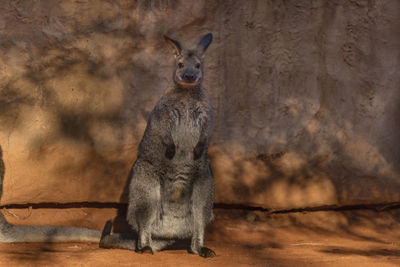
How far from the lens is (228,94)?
6.16 meters

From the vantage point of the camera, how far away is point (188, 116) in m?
5.08

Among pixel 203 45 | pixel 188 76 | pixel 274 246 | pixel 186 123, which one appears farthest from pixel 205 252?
pixel 203 45

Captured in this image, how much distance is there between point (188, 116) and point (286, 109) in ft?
5.48

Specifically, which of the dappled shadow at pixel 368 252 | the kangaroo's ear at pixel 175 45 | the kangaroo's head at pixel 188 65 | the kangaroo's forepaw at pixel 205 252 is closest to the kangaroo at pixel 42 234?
the kangaroo's forepaw at pixel 205 252

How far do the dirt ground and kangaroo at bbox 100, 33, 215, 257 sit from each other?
0.21 meters

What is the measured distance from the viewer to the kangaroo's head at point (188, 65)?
4.98m

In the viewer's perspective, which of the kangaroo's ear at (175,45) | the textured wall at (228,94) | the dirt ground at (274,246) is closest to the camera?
the dirt ground at (274,246)

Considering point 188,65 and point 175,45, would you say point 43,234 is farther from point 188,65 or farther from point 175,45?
point 175,45

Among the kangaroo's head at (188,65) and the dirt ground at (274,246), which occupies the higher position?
the kangaroo's head at (188,65)

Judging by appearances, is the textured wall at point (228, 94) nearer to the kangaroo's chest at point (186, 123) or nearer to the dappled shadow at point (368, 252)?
the kangaroo's chest at point (186, 123)

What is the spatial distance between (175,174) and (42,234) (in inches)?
59.2

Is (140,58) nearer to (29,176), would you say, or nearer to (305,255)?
(29,176)

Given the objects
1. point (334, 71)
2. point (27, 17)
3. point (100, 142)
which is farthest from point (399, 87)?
point (27, 17)

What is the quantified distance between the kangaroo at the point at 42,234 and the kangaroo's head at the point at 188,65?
1837 millimetres
